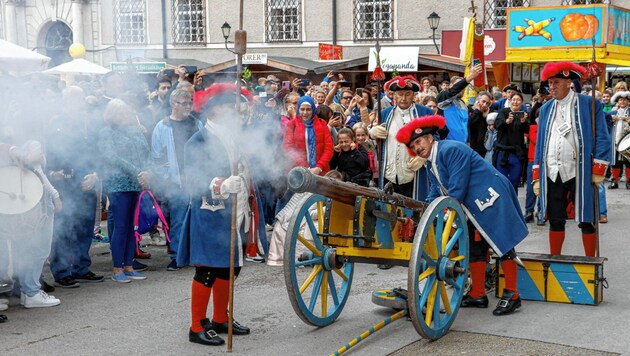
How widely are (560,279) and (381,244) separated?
154 centimetres

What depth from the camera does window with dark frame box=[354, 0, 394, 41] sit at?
24.2m

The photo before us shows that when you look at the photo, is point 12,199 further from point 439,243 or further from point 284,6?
point 284,6

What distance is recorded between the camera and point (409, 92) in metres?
7.63

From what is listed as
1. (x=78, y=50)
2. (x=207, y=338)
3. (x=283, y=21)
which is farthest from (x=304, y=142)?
(x=283, y=21)

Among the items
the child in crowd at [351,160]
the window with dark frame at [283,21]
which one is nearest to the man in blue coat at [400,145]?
the child in crowd at [351,160]

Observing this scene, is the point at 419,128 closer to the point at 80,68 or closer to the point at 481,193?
the point at 481,193

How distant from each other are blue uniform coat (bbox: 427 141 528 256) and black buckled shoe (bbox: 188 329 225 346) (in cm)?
187

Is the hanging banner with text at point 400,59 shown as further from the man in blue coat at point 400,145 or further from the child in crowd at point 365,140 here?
the man in blue coat at point 400,145

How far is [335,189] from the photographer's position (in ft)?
17.5

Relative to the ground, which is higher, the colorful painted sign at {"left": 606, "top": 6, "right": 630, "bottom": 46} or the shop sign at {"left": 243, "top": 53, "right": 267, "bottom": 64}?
the colorful painted sign at {"left": 606, "top": 6, "right": 630, "bottom": 46}

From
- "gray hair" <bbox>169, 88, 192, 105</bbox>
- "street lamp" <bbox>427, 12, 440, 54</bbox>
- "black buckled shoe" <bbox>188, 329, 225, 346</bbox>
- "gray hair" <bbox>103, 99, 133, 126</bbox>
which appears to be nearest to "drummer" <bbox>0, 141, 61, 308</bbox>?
"gray hair" <bbox>103, 99, 133, 126</bbox>

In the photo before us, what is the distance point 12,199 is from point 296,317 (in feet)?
7.33

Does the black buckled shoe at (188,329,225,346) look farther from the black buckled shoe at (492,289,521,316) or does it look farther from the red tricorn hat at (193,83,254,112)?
the black buckled shoe at (492,289,521,316)

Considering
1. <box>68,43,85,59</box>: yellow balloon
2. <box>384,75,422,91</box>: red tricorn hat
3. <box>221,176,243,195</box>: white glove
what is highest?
<box>68,43,85,59</box>: yellow balloon
